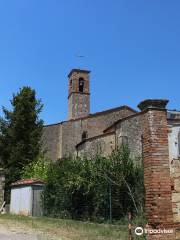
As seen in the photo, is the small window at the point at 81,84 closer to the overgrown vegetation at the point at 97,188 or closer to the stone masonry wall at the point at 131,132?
the stone masonry wall at the point at 131,132

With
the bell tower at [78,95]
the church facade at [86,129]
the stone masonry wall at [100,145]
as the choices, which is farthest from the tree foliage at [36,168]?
the bell tower at [78,95]

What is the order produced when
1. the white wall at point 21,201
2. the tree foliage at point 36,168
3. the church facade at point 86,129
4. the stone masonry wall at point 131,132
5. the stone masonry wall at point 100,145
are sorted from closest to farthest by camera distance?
the white wall at point 21,201 < the tree foliage at point 36,168 < the stone masonry wall at point 131,132 < the church facade at point 86,129 < the stone masonry wall at point 100,145

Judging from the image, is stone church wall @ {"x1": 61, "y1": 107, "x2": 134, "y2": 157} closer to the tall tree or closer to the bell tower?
the bell tower

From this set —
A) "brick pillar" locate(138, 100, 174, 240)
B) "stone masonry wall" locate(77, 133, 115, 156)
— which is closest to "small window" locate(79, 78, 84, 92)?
"stone masonry wall" locate(77, 133, 115, 156)

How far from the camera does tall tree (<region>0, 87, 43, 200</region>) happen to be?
33656mm

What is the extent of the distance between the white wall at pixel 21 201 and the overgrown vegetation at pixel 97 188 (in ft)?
4.62

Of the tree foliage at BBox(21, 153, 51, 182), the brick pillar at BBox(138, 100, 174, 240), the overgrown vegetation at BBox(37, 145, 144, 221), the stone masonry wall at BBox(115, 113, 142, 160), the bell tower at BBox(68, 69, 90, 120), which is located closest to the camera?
the brick pillar at BBox(138, 100, 174, 240)

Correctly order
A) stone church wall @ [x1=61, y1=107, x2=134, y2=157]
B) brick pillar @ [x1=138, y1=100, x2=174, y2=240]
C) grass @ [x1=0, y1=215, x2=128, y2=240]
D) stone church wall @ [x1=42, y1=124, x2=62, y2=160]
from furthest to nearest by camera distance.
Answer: stone church wall @ [x1=42, y1=124, x2=62, y2=160]
stone church wall @ [x1=61, y1=107, x2=134, y2=157]
grass @ [x1=0, y1=215, x2=128, y2=240]
brick pillar @ [x1=138, y1=100, x2=174, y2=240]

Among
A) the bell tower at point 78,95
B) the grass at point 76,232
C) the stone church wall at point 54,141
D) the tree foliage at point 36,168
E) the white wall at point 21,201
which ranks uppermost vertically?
the bell tower at point 78,95

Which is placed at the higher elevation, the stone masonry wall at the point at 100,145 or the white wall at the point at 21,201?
the stone masonry wall at the point at 100,145

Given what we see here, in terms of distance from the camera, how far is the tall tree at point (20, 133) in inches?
1325

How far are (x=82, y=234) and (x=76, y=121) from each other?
105ft

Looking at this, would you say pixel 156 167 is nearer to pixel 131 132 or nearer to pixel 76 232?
pixel 76 232

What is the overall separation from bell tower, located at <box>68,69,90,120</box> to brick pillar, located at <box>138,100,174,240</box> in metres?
40.6
